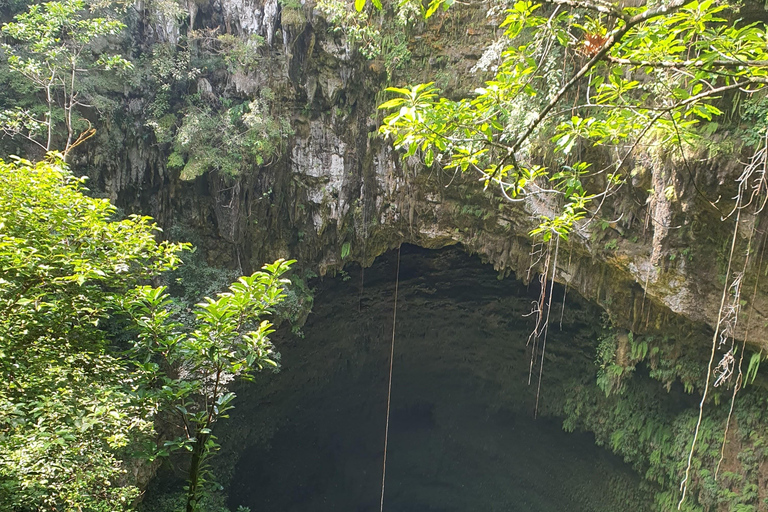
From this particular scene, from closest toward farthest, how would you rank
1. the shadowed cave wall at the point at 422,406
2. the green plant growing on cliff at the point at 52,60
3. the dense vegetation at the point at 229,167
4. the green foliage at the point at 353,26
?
1. the dense vegetation at the point at 229,167
2. the green plant growing on cliff at the point at 52,60
3. the green foliage at the point at 353,26
4. the shadowed cave wall at the point at 422,406

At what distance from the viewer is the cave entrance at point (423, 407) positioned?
27.5ft

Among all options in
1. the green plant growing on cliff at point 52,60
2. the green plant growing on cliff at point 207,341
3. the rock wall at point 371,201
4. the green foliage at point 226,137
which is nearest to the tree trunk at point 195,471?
the green plant growing on cliff at point 207,341

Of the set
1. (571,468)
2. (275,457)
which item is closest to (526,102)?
(571,468)

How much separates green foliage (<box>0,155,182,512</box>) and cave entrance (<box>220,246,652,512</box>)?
6214 mm

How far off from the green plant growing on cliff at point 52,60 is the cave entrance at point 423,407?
5.07 metres

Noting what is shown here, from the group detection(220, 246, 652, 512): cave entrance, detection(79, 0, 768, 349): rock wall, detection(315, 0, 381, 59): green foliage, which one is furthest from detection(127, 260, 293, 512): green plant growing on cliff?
detection(220, 246, 652, 512): cave entrance

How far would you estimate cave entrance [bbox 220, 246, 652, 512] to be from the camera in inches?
329

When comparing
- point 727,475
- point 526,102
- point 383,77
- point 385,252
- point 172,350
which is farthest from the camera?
point 385,252

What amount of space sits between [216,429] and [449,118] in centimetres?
783

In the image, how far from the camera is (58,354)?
2.30 m

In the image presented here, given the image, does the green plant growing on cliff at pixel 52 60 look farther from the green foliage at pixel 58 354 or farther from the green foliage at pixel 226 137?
the green foliage at pixel 58 354

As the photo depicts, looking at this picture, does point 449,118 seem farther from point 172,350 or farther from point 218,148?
point 218,148

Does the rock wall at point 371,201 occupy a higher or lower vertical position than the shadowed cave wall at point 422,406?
higher

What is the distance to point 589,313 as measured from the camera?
800 centimetres
